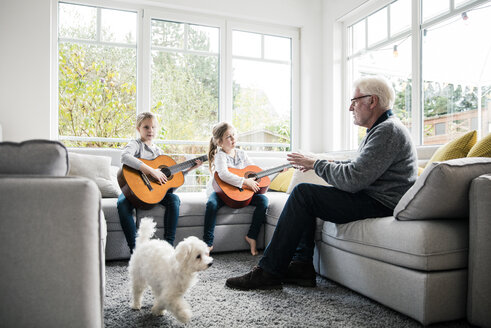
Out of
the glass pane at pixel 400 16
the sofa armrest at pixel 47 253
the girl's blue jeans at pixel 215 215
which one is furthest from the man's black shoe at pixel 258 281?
the glass pane at pixel 400 16

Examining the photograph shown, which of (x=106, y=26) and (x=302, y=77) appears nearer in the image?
(x=106, y=26)

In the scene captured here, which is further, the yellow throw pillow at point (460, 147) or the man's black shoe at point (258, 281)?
the yellow throw pillow at point (460, 147)

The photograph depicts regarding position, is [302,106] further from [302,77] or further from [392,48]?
[392,48]

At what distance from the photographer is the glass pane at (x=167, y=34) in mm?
3920

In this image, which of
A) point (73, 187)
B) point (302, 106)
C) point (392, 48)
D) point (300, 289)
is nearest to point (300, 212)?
point (300, 289)

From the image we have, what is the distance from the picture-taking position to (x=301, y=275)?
1.91m

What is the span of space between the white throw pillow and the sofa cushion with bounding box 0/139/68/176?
1.71 metres

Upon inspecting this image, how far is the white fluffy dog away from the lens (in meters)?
1.42

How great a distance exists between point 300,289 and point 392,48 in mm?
2855

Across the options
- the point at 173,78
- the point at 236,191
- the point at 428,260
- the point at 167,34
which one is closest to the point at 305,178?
the point at 236,191

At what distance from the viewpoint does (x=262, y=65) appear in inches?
176

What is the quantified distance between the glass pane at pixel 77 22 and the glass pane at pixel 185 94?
661 millimetres

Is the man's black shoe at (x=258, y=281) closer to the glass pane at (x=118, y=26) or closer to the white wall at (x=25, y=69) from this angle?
the white wall at (x=25, y=69)

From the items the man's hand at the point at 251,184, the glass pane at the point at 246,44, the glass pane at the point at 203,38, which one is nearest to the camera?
the man's hand at the point at 251,184
